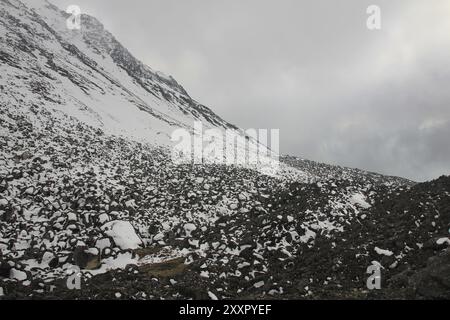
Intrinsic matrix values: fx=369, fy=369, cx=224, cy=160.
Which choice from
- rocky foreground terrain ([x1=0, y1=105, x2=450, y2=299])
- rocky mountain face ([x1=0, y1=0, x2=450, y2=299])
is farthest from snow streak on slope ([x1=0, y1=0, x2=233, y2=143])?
rocky foreground terrain ([x1=0, y1=105, x2=450, y2=299])

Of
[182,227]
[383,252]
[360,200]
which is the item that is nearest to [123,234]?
[182,227]

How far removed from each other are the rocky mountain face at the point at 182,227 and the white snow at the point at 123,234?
71 millimetres

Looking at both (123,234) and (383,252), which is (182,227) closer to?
(123,234)

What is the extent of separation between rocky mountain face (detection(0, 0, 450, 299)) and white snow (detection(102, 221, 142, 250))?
2.8 inches

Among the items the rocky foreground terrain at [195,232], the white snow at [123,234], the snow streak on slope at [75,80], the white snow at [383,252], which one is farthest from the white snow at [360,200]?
the snow streak on slope at [75,80]

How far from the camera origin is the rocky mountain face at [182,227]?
13.4m

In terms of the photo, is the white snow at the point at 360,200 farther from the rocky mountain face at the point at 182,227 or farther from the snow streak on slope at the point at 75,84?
the snow streak on slope at the point at 75,84

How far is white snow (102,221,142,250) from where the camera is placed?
58.2 ft

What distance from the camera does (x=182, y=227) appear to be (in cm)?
1998

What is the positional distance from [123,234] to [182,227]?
3241 mm
